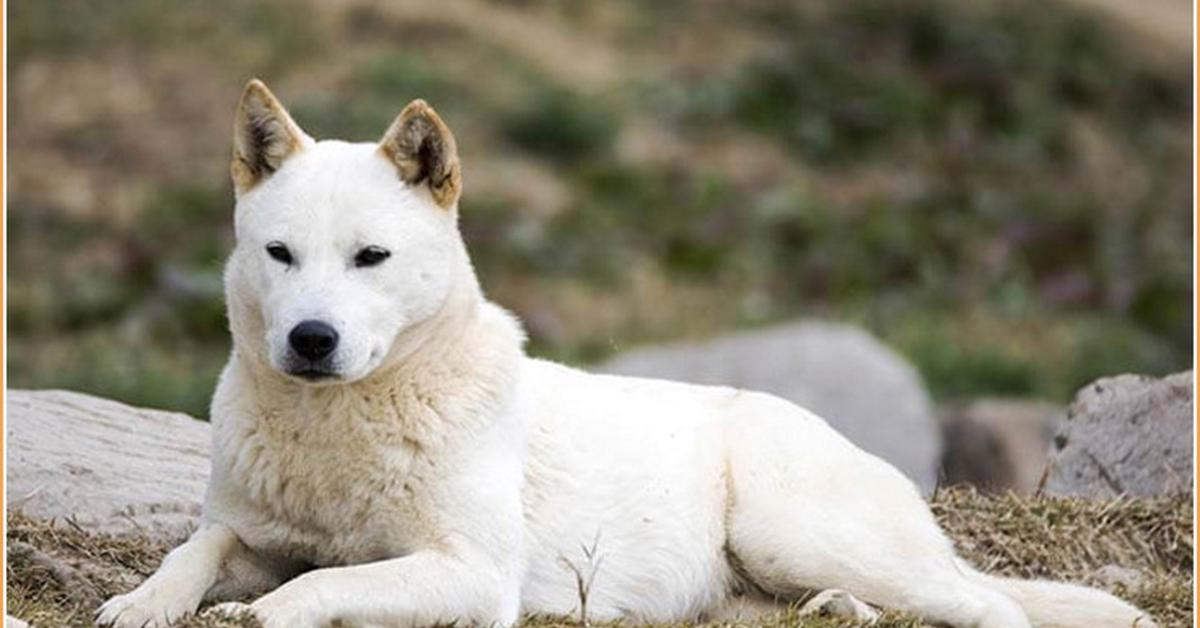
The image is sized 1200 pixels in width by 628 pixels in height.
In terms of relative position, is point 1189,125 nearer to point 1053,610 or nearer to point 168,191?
point 168,191

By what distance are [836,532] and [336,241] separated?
7.06ft

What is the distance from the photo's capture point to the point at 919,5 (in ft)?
105

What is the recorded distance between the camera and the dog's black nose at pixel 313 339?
7.91 metres

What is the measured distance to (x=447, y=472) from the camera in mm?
8367

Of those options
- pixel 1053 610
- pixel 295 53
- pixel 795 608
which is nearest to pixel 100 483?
pixel 795 608

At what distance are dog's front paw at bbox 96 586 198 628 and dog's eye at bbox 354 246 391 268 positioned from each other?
3.98 ft

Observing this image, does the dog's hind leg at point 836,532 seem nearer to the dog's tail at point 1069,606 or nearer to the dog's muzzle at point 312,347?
the dog's tail at point 1069,606

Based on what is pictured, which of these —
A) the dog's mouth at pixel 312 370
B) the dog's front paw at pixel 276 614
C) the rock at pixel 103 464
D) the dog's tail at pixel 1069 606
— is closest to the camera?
the dog's front paw at pixel 276 614

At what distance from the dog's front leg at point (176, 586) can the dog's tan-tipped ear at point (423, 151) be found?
136 centimetres

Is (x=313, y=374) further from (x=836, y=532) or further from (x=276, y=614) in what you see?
(x=836, y=532)

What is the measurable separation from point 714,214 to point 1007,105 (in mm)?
4855

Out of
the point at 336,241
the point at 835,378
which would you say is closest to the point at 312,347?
the point at 336,241

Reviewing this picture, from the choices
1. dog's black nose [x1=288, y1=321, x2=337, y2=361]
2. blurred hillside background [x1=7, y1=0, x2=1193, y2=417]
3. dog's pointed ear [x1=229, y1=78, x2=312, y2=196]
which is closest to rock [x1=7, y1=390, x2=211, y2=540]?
dog's pointed ear [x1=229, y1=78, x2=312, y2=196]

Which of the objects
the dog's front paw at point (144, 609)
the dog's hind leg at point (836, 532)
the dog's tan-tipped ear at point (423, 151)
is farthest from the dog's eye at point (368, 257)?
the dog's hind leg at point (836, 532)
